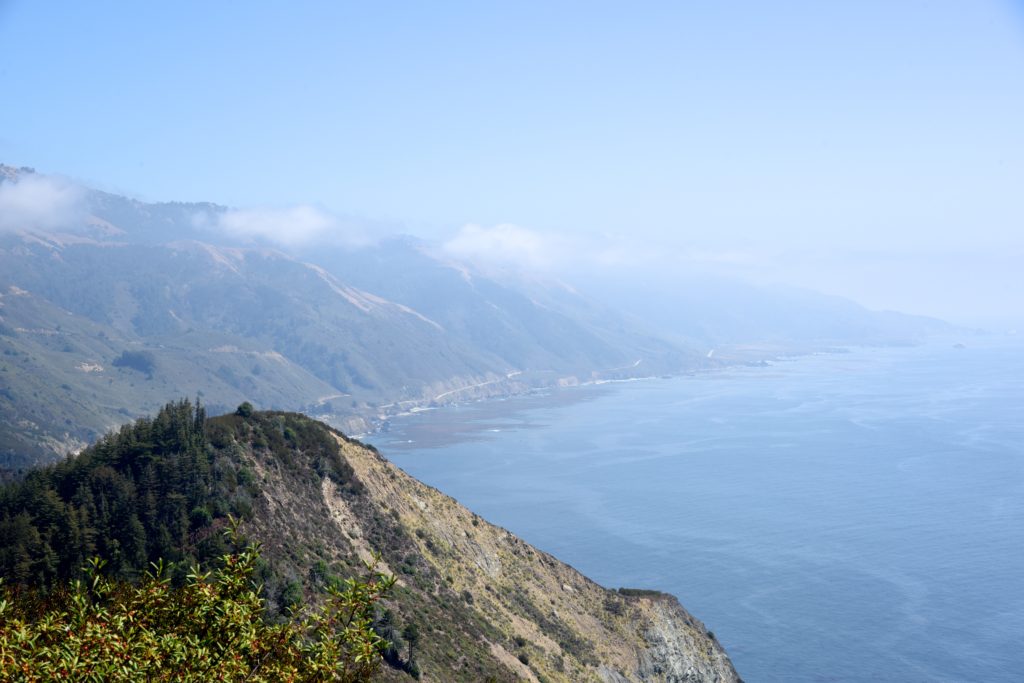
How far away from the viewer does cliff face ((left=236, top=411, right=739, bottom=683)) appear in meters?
58.0

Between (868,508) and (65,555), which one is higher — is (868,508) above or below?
below

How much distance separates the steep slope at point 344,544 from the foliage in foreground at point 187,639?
29.5 metres

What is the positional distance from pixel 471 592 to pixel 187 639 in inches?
2015

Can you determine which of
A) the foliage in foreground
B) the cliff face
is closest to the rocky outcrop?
the cliff face

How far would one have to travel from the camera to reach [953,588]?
13638 cm

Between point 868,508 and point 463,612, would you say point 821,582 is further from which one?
point 463,612

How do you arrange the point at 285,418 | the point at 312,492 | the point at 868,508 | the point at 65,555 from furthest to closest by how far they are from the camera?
the point at 868,508, the point at 285,418, the point at 312,492, the point at 65,555

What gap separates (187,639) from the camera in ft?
61.4

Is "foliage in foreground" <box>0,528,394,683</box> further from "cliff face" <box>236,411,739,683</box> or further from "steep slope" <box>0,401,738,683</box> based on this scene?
"cliff face" <box>236,411,739,683</box>

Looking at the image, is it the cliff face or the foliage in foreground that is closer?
the foliage in foreground

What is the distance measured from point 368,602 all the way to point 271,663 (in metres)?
2.36

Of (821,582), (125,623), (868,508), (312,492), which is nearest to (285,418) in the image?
(312,492)

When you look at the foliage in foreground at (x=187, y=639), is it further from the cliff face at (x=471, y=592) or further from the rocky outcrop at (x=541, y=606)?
the rocky outcrop at (x=541, y=606)

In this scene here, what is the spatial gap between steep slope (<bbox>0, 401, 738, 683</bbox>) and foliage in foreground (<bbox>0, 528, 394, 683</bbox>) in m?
29.5
